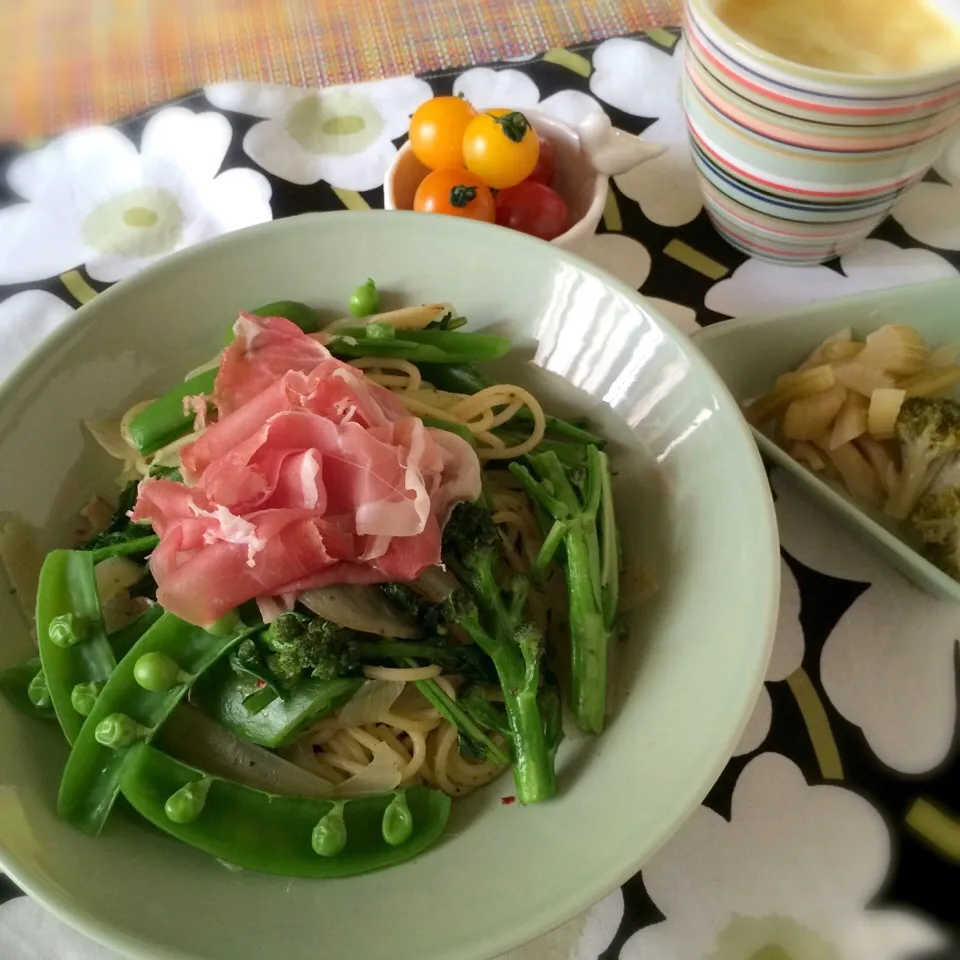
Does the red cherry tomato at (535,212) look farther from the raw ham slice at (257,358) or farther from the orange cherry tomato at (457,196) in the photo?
the raw ham slice at (257,358)

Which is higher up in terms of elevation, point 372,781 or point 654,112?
point 654,112

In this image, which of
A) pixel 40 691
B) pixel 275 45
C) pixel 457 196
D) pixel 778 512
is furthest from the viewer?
pixel 275 45

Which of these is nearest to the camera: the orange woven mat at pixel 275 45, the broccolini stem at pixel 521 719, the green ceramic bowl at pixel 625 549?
the green ceramic bowl at pixel 625 549

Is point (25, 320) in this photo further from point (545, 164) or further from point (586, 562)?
point (586, 562)

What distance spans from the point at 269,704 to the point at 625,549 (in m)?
0.58

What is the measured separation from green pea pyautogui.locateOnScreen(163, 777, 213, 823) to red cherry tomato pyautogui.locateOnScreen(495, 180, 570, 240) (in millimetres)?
1155

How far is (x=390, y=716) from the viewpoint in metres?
1.24

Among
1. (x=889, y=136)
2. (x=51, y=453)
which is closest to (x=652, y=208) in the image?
(x=889, y=136)

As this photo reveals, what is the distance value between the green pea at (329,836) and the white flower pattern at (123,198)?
4.20 feet

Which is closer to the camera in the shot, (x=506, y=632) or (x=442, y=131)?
(x=506, y=632)

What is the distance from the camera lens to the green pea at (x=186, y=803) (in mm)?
1053

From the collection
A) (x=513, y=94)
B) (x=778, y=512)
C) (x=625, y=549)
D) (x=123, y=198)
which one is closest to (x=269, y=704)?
(x=625, y=549)

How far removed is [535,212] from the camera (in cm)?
169

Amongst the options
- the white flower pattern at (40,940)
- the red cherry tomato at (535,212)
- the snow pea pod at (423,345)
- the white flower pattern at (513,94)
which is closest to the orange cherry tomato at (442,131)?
the red cherry tomato at (535,212)
